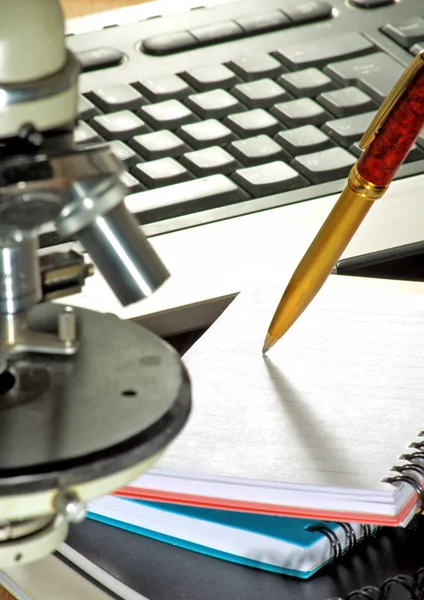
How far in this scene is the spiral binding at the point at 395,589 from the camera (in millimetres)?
479

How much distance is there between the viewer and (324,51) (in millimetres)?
911

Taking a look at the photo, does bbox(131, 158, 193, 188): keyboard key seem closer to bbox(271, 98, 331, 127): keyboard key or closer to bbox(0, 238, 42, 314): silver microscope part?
bbox(271, 98, 331, 127): keyboard key

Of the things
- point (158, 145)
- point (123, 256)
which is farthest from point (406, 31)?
point (123, 256)

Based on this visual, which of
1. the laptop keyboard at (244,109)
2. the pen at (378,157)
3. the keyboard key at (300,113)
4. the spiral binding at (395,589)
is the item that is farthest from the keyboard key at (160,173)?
the spiral binding at (395,589)

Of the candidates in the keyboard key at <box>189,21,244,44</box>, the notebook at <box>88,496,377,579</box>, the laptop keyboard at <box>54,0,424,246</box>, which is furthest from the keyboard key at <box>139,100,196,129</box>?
the notebook at <box>88,496,377,579</box>

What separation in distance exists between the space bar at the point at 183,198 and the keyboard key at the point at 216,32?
0.20 meters

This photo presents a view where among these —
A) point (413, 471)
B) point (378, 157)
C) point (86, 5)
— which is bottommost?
point (86, 5)

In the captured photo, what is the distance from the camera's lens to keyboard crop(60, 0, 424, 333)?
715 mm

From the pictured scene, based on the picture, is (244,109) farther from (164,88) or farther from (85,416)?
(85,416)

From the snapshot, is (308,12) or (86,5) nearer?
(308,12)

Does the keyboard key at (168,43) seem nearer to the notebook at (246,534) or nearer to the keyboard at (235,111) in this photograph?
the keyboard at (235,111)

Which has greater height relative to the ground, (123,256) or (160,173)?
(123,256)

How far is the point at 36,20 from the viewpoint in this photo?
33cm

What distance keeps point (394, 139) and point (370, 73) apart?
1.27 feet
